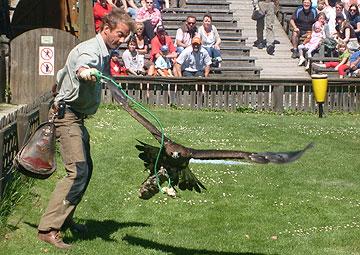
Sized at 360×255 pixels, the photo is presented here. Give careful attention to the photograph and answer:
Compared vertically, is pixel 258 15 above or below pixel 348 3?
below

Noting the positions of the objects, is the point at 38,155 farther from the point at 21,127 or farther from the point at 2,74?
the point at 2,74

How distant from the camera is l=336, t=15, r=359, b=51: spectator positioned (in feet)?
84.7

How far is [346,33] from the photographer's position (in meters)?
25.9

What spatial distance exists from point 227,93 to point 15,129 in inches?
432

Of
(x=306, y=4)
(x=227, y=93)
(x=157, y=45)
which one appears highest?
(x=306, y=4)

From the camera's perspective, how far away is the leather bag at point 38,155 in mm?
9172

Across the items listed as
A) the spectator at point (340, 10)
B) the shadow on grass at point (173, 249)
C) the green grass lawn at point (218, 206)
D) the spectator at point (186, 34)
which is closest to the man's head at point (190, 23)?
the spectator at point (186, 34)

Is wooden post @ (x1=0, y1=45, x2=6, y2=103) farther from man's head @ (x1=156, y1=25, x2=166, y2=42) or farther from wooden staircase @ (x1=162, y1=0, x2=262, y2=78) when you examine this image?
wooden staircase @ (x1=162, y1=0, x2=262, y2=78)

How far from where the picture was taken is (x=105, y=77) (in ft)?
28.5

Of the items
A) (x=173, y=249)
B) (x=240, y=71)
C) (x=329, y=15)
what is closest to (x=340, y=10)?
(x=329, y=15)

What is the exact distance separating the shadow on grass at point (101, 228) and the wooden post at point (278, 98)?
37.0 feet

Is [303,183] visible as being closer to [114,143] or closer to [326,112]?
[114,143]

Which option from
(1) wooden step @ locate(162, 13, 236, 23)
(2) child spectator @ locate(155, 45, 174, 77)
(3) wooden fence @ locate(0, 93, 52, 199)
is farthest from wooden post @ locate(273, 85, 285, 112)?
(3) wooden fence @ locate(0, 93, 52, 199)

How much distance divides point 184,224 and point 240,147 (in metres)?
5.33
